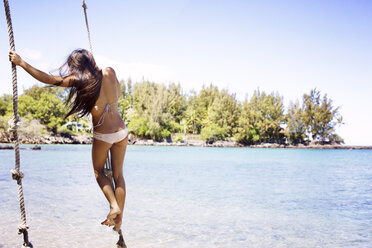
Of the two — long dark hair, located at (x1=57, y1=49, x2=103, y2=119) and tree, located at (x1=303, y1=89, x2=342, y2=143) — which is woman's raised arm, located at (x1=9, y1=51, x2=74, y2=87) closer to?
long dark hair, located at (x1=57, y1=49, x2=103, y2=119)

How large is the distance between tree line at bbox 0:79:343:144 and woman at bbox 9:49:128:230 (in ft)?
191

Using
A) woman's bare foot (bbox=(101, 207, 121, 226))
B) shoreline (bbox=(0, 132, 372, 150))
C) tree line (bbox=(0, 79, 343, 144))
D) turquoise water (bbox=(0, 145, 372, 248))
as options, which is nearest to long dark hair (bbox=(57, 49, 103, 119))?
woman's bare foot (bbox=(101, 207, 121, 226))

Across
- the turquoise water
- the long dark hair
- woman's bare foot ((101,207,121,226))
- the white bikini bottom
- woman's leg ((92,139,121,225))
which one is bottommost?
the turquoise water

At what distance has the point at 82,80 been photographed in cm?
291

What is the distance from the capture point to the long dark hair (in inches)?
115

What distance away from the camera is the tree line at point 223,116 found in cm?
6397

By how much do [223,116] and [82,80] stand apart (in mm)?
62991

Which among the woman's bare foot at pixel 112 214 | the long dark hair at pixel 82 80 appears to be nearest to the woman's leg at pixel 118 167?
the woman's bare foot at pixel 112 214

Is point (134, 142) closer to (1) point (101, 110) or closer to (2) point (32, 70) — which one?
(1) point (101, 110)

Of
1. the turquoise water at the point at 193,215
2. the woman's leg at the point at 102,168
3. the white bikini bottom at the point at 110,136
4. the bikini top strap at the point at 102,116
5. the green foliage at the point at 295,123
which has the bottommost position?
the turquoise water at the point at 193,215

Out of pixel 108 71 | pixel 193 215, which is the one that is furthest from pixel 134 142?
pixel 108 71

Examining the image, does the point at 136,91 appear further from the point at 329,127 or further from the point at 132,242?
Answer: the point at 132,242

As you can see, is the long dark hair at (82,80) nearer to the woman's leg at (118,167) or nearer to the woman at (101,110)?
the woman at (101,110)

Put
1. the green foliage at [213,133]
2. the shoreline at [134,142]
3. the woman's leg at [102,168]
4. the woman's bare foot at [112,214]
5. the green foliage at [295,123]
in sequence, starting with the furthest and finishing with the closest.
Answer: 1. the green foliage at [295,123]
2. the green foliage at [213,133]
3. the shoreline at [134,142]
4. the woman's leg at [102,168]
5. the woman's bare foot at [112,214]
